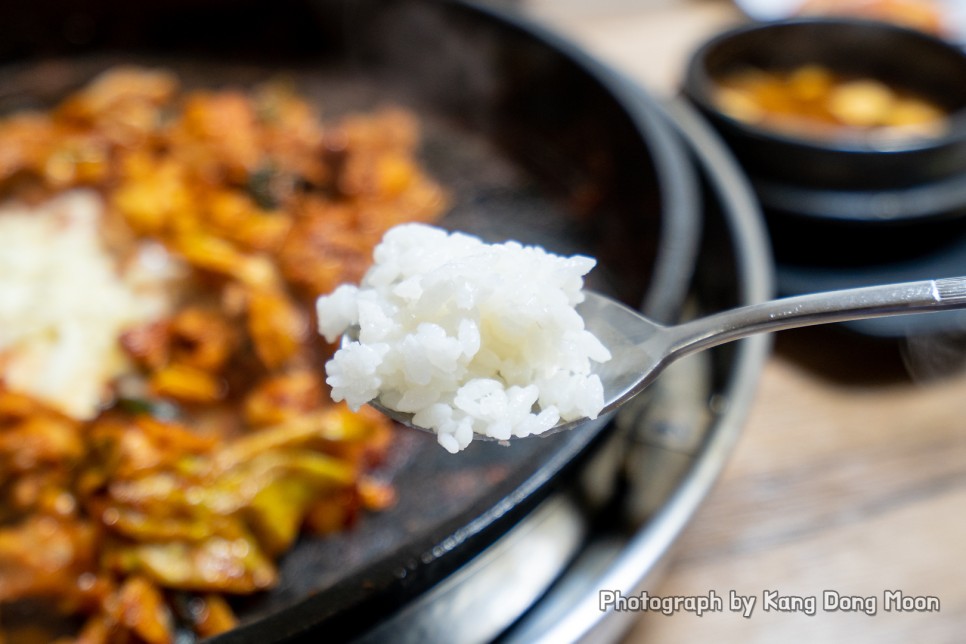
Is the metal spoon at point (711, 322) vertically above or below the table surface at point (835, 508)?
above

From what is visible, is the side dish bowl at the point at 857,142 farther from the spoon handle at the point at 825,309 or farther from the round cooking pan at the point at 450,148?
the spoon handle at the point at 825,309

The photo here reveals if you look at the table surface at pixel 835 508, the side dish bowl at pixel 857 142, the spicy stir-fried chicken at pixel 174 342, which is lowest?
the table surface at pixel 835 508

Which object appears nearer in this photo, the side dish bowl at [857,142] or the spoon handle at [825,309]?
the spoon handle at [825,309]

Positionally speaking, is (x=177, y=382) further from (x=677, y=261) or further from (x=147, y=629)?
(x=677, y=261)

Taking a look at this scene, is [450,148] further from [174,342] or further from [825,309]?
[825,309]

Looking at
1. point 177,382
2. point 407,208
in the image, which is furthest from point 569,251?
point 177,382

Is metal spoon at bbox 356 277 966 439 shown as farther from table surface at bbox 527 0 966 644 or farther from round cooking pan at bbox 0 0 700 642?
table surface at bbox 527 0 966 644

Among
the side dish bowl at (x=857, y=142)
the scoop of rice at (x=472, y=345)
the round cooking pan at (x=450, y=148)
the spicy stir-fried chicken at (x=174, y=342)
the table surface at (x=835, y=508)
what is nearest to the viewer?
the scoop of rice at (x=472, y=345)

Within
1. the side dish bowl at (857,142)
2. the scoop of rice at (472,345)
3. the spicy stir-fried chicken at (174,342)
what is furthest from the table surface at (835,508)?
the spicy stir-fried chicken at (174,342)
